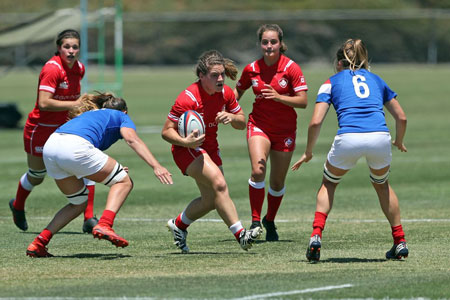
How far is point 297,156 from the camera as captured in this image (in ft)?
64.4

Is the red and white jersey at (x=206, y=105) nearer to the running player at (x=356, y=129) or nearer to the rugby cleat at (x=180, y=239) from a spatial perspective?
the rugby cleat at (x=180, y=239)

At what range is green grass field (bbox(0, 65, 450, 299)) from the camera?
268 inches

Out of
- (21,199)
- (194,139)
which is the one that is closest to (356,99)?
(194,139)

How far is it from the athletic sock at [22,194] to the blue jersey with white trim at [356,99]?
446 centimetres

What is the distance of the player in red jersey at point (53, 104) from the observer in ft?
35.1

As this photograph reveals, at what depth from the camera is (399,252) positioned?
812 cm

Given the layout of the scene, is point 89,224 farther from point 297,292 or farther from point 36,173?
point 297,292

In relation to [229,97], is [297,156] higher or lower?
lower

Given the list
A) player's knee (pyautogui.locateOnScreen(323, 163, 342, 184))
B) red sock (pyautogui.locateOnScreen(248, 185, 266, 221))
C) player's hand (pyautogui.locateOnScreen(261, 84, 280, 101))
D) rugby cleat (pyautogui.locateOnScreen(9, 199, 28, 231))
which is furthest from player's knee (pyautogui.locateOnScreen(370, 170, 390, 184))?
rugby cleat (pyautogui.locateOnScreen(9, 199, 28, 231))

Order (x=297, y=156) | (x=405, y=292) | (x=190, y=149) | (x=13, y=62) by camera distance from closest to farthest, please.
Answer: (x=405, y=292), (x=190, y=149), (x=297, y=156), (x=13, y=62)

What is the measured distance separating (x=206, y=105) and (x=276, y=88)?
145 cm

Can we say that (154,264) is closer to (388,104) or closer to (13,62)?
(388,104)

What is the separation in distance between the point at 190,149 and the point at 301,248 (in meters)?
1.52

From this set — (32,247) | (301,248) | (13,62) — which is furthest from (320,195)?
(13,62)
